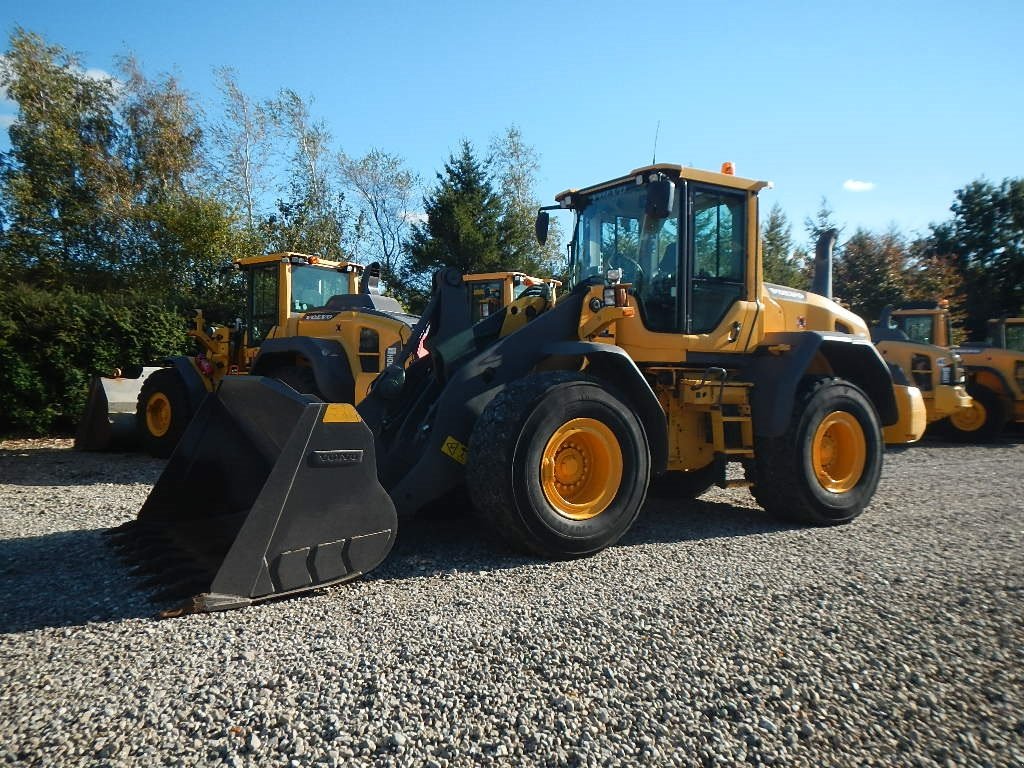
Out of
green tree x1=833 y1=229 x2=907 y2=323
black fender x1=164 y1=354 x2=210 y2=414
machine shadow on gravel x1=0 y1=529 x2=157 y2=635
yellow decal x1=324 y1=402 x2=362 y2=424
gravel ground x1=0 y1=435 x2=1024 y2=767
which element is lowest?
gravel ground x1=0 y1=435 x2=1024 y2=767

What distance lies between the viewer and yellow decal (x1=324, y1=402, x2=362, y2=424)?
356 cm

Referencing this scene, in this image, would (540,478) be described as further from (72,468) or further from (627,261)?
(72,468)

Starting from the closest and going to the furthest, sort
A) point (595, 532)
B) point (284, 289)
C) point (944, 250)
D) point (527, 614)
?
1. point (527, 614)
2. point (595, 532)
3. point (284, 289)
4. point (944, 250)

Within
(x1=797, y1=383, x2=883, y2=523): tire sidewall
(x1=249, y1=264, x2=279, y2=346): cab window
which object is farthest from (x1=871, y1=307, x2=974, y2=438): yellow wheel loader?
(x1=249, y1=264, x2=279, y2=346): cab window

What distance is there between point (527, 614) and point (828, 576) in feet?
6.42

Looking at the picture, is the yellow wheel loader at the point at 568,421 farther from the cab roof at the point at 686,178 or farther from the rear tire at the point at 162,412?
the rear tire at the point at 162,412

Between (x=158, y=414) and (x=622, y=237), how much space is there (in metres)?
7.36

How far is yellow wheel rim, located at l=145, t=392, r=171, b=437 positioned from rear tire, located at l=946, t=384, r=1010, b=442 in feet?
45.6

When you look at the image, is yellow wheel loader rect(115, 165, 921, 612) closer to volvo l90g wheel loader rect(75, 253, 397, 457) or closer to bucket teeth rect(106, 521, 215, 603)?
bucket teeth rect(106, 521, 215, 603)

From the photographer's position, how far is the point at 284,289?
9914mm

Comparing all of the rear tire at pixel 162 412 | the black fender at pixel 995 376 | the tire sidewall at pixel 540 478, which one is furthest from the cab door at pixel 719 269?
the black fender at pixel 995 376

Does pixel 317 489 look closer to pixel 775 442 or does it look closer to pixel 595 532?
pixel 595 532

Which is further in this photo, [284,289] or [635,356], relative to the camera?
[284,289]

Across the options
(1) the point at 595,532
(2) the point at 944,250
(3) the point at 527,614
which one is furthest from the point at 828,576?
(2) the point at 944,250
